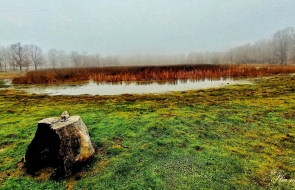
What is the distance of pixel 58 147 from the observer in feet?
10.6

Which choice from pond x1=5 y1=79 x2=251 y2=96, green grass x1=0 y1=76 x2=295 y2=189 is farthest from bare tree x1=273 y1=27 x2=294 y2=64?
green grass x1=0 y1=76 x2=295 y2=189

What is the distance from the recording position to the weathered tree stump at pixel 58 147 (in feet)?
10.5

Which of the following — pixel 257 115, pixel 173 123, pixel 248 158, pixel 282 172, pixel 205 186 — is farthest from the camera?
pixel 257 115

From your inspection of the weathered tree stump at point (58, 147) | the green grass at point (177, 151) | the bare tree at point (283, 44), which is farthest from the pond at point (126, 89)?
the bare tree at point (283, 44)

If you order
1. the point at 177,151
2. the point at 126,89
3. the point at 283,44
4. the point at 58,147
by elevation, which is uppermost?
the point at 283,44

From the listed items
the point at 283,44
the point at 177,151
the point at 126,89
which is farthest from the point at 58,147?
the point at 283,44

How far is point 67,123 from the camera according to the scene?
11.2ft

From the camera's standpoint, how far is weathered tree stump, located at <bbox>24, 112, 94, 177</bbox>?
126 inches

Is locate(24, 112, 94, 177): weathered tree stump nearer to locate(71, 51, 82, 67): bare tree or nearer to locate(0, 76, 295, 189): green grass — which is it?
locate(0, 76, 295, 189): green grass

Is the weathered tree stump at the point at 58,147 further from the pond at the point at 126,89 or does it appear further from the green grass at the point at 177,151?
the pond at the point at 126,89

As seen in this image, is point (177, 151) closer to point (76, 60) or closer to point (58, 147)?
point (58, 147)

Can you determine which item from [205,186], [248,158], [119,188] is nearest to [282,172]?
[248,158]

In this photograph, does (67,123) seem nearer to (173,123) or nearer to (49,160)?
(49,160)

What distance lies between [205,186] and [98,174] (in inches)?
74.0
